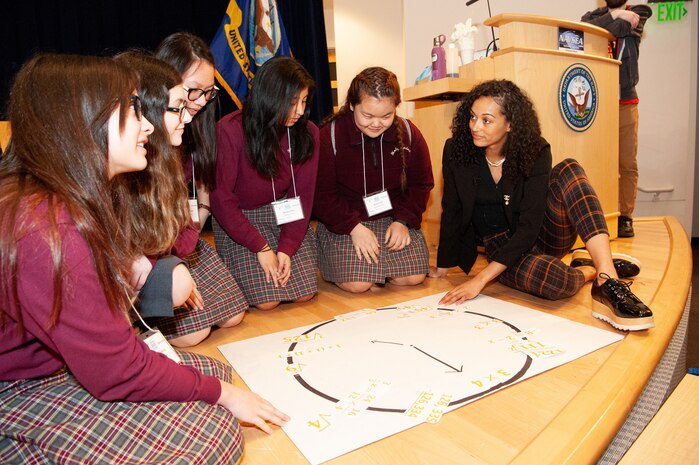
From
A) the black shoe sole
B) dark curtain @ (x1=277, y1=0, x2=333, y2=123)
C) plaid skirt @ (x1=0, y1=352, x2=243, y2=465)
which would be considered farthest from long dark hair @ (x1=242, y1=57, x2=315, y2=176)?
dark curtain @ (x1=277, y1=0, x2=333, y2=123)

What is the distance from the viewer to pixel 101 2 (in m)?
3.41

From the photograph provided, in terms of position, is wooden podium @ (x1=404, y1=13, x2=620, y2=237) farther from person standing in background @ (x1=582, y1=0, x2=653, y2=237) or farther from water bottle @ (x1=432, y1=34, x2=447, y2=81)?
person standing in background @ (x1=582, y1=0, x2=653, y2=237)

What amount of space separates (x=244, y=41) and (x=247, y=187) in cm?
258

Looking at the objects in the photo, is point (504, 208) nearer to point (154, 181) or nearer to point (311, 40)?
point (154, 181)

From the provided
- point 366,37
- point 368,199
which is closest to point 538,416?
point 368,199

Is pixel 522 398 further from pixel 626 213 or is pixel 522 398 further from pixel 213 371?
pixel 626 213

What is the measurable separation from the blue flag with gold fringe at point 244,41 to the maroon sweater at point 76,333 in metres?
3.40

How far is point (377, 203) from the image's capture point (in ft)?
7.06

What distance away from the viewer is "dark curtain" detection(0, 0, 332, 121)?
10.4 feet

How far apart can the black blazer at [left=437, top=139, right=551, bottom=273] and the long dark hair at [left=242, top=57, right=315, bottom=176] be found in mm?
646

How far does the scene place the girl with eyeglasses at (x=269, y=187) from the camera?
1763 millimetres

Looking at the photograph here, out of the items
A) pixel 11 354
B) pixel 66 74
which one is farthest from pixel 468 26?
pixel 11 354

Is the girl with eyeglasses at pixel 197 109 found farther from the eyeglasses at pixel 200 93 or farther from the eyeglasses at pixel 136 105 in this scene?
Answer: the eyeglasses at pixel 136 105

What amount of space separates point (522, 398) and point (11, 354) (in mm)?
1053
